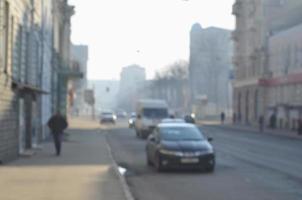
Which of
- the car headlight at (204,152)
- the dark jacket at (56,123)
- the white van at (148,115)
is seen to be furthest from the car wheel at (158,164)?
the white van at (148,115)

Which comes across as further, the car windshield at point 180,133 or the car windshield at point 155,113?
the car windshield at point 155,113

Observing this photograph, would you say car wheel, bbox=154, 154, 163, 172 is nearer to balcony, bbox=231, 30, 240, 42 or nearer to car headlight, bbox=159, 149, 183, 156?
car headlight, bbox=159, 149, 183, 156

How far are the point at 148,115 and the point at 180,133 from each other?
24523 mm

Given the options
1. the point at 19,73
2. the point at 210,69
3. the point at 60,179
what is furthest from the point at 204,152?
the point at 210,69

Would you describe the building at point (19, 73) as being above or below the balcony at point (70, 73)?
below

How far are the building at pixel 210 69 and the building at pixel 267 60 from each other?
3960cm

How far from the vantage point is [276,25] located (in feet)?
275

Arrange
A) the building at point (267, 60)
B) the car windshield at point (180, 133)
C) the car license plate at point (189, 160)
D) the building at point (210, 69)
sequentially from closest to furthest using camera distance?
the car license plate at point (189, 160) < the car windshield at point (180, 133) < the building at point (267, 60) < the building at point (210, 69)

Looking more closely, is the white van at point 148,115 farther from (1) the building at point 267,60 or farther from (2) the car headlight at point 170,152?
(2) the car headlight at point 170,152

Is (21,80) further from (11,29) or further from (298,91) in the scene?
(298,91)

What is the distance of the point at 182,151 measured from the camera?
69.6ft

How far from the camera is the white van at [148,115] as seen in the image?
46219 millimetres

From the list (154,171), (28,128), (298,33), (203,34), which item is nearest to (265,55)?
(298,33)

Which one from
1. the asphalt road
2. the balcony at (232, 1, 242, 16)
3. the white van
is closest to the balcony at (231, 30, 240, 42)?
the balcony at (232, 1, 242, 16)
